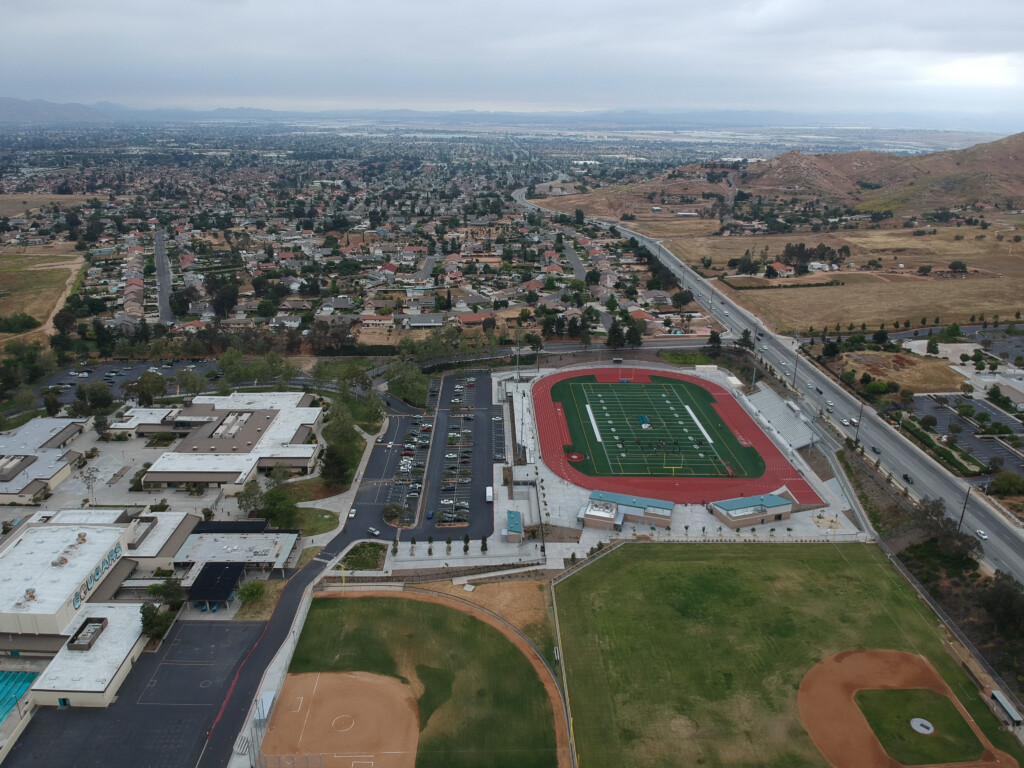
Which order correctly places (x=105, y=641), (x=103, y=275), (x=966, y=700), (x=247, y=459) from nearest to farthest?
(x=966, y=700)
(x=105, y=641)
(x=247, y=459)
(x=103, y=275)

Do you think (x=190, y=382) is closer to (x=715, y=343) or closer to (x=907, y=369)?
(x=715, y=343)

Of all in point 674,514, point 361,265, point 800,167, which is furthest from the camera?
point 800,167

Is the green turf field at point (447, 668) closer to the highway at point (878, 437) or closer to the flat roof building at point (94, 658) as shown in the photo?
the flat roof building at point (94, 658)

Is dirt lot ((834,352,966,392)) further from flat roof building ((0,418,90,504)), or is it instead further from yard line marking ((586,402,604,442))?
flat roof building ((0,418,90,504))

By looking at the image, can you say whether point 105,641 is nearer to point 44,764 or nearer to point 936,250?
point 44,764

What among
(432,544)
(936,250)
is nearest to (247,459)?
(432,544)

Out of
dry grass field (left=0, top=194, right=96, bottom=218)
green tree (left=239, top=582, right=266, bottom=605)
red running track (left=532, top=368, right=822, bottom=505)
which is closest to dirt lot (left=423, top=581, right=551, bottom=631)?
green tree (left=239, top=582, right=266, bottom=605)

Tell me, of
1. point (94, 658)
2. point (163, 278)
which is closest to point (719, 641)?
point (94, 658)
